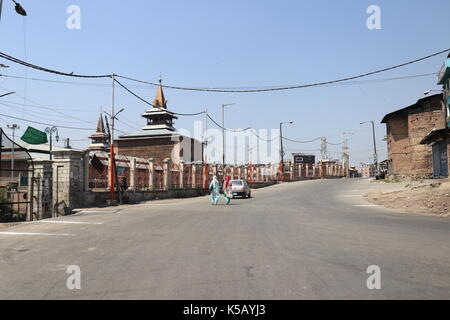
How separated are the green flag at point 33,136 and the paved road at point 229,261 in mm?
10041

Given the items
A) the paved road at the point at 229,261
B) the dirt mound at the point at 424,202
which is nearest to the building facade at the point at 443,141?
the dirt mound at the point at 424,202

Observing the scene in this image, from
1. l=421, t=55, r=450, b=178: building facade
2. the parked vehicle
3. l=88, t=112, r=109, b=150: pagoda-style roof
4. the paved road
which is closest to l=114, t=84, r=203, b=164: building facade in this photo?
l=88, t=112, r=109, b=150: pagoda-style roof

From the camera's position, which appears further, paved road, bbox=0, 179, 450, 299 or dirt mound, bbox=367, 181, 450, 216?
dirt mound, bbox=367, 181, 450, 216

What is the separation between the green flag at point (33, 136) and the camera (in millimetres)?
18847

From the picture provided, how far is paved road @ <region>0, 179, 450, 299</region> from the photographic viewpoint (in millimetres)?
4383

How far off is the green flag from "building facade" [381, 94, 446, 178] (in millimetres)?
32807

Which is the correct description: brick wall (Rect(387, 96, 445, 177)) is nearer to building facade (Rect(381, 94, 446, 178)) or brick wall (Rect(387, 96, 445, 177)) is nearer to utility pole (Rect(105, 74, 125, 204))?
building facade (Rect(381, 94, 446, 178))

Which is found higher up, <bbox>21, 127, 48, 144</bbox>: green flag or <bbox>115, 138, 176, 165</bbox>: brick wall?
<bbox>115, 138, 176, 165</bbox>: brick wall

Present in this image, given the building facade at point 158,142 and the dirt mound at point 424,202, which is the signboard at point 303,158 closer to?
the building facade at point 158,142

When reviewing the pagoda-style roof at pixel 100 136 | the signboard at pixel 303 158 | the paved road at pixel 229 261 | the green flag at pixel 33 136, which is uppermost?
the pagoda-style roof at pixel 100 136

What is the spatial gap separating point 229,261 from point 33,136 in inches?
666

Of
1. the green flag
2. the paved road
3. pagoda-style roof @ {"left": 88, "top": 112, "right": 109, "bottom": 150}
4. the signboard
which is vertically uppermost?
pagoda-style roof @ {"left": 88, "top": 112, "right": 109, "bottom": 150}

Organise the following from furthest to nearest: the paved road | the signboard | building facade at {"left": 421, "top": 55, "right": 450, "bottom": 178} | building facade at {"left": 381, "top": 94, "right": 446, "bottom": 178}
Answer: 1. the signboard
2. building facade at {"left": 381, "top": 94, "right": 446, "bottom": 178}
3. building facade at {"left": 421, "top": 55, "right": 450, "bottom": 178}
4. the paved road
